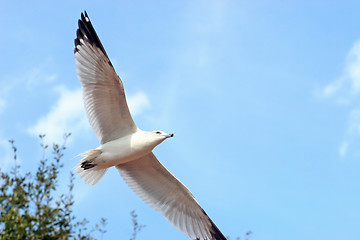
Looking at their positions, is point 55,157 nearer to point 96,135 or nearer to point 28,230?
point 28,230

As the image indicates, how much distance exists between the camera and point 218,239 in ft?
36.0

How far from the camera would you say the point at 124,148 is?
9.55 metres

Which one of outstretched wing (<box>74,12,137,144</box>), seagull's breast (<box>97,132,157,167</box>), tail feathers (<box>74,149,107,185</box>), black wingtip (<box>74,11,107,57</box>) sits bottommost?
tail feathers (<box>74,149,107,185</box>)

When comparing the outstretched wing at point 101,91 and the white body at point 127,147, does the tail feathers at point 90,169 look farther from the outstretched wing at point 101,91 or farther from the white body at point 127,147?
the outstretched wing at point 101,91

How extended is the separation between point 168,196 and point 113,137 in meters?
1.82

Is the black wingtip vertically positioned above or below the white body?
above

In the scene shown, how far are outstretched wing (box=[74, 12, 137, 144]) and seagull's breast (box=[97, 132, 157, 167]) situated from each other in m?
0.27

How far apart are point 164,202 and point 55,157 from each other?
14.6ft

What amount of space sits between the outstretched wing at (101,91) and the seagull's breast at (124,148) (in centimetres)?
27

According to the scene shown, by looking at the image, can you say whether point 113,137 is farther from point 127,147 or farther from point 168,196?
point 168,196

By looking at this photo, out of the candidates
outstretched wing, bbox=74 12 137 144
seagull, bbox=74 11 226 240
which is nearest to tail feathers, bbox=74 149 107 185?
seagull, bbox=74 11 226 240

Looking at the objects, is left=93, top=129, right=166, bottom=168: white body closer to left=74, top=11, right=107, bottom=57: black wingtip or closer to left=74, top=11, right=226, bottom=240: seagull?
left=74, top=11, right=226, bottom=240: seagull

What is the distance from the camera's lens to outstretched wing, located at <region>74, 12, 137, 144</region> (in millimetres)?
9484

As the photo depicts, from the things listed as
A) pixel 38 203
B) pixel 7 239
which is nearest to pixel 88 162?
pixel 38 203
